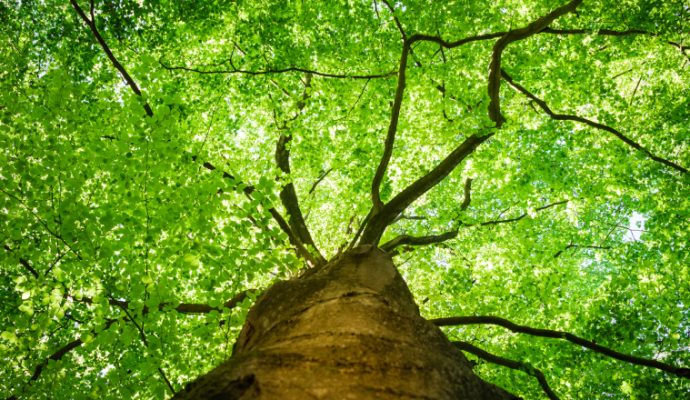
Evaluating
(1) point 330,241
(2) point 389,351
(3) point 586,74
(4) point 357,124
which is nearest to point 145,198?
(2) point 389,351

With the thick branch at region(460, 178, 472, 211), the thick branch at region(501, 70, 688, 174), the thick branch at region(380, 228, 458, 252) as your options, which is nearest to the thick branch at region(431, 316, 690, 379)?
the thick branch at region(380, 228, 458, 252)

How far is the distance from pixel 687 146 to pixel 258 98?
10.9 meters

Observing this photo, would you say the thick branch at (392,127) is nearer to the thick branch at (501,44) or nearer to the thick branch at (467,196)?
the thick branch at (501,44)

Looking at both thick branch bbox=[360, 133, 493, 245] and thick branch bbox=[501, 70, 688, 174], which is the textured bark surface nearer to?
thick branch bbox=[360, 133, 493, 245]

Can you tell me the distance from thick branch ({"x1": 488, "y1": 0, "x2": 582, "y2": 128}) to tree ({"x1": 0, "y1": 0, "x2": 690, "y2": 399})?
0.14ft

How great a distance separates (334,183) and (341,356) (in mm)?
11130

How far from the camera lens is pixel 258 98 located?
10.4 meters

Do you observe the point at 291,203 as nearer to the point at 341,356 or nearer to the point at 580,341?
the point at 580,341

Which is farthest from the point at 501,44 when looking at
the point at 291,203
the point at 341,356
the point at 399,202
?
the point at 341,356

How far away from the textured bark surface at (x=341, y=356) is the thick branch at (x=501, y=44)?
432 cm

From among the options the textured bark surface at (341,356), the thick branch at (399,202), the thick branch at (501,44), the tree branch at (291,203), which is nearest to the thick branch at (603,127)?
the thick branch at (501,44)

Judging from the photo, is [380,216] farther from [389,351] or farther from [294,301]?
[389,351]

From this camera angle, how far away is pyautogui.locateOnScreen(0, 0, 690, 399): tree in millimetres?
4719

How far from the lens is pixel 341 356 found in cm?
219
